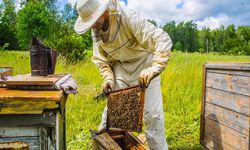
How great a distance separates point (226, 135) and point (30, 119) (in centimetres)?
201

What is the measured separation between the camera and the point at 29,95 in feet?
6.52

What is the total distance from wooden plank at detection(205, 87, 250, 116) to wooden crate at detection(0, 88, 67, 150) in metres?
1.63

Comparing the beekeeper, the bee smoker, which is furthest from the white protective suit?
the bee smoker

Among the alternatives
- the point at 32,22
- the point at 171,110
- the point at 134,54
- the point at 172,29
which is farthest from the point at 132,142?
A: the point at 172,29

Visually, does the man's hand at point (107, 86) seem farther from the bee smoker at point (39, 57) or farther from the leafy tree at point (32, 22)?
the leafy tree at point (32, 22)

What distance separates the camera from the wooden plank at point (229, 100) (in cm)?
282

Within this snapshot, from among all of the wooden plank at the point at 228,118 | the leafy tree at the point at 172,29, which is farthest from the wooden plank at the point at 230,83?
the leafy tree at the point at 172,29

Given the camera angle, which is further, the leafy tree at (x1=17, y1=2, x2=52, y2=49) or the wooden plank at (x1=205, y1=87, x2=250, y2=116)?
the leafy tree at (x1=17, y1=2, x2=52, y2=49)

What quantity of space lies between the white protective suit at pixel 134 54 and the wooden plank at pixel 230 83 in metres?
0.65

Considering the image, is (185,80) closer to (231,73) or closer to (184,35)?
(231,73)

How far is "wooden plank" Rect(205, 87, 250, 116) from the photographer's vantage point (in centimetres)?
282

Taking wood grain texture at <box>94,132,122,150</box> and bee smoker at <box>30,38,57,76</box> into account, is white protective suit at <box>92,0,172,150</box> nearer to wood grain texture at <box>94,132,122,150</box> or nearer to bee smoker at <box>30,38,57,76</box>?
wood grain texture at <box>94,132,122,150</box>

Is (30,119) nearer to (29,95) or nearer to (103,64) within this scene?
(29,95)

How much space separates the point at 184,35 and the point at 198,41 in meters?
5.23
